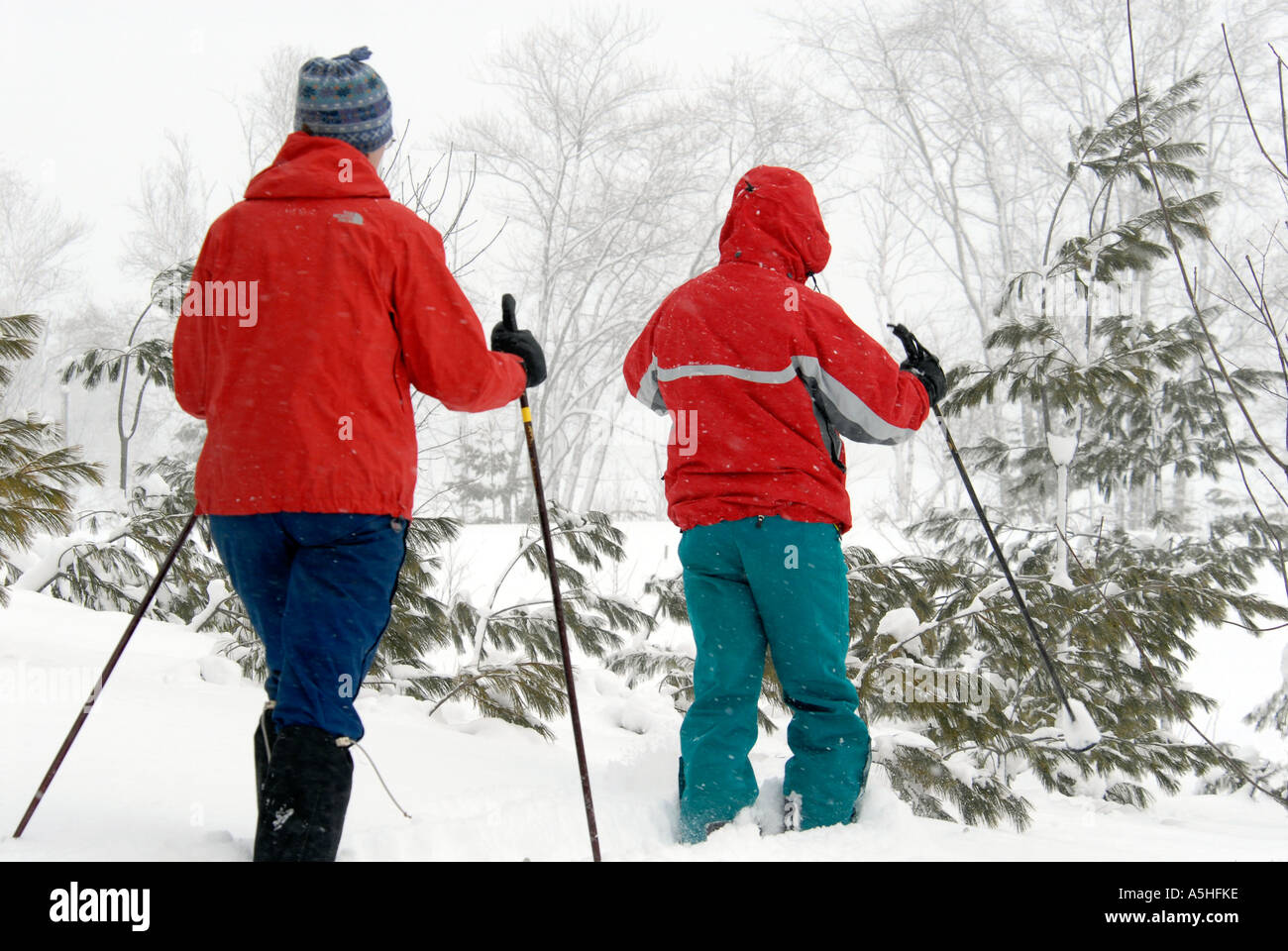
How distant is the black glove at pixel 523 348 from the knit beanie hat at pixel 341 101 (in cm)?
52

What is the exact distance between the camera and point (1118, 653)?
4.39 meters

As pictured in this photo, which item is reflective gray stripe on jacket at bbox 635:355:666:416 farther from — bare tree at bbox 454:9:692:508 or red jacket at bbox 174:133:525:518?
bare tree at bbox 454:9:692:508

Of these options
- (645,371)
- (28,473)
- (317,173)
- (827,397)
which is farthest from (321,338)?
(28,473)

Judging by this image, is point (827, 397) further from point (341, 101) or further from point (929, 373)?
point (341, 101)

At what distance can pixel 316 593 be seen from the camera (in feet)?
5.84

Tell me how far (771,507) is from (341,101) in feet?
4.60

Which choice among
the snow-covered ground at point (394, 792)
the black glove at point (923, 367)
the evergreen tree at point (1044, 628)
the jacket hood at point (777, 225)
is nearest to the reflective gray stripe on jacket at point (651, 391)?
the jacket hood at point (777, 225)

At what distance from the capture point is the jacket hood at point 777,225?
2656mm

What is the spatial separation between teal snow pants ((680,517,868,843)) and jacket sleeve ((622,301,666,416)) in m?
0.48

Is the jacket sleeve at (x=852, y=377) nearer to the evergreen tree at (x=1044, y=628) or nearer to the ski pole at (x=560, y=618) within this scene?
the ski pole at (x=560, y=618)

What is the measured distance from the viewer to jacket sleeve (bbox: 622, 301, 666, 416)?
2.79 m

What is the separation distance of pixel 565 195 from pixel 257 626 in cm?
1970

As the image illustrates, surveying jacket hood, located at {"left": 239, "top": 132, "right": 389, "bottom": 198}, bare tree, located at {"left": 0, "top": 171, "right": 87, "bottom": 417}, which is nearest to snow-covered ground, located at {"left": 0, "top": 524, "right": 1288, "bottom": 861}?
jacket hood, located at {"left": 239, "top": 132, "right": 389, "bottom": 198}
